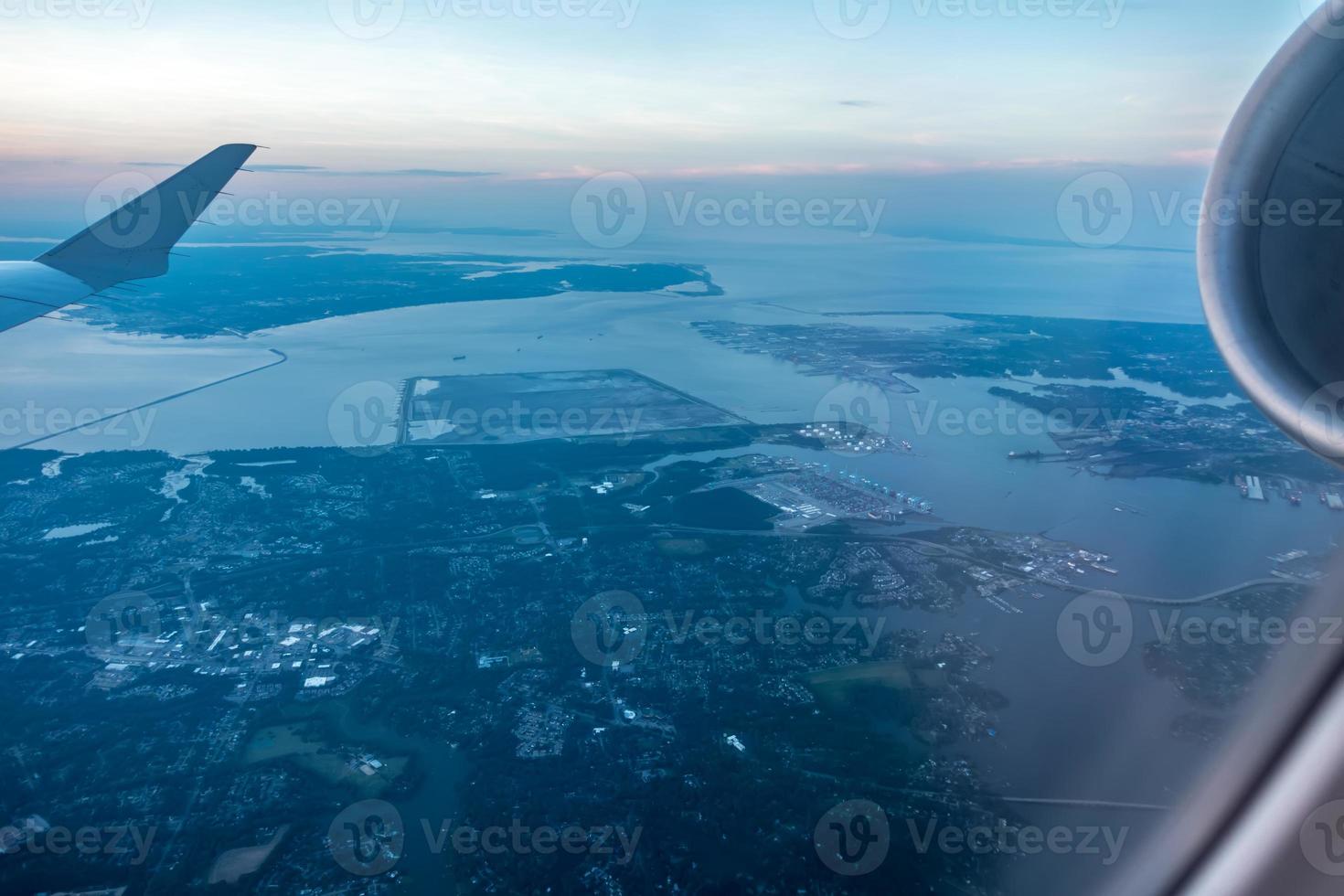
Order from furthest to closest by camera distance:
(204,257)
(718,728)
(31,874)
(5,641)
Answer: (204,257) < (5,641) < (718,728) < (31,874)

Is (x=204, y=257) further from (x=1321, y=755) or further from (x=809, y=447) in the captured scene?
(x=1321, y=755)

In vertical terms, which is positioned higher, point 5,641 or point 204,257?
point 204,257

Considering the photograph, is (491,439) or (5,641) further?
(491,439)

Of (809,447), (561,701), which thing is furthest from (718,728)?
(809,447)

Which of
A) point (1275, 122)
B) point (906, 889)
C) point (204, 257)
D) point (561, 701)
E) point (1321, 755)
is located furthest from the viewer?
point (204, 257)

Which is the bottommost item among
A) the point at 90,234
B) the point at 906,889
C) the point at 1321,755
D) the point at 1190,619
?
the point at 906,889
